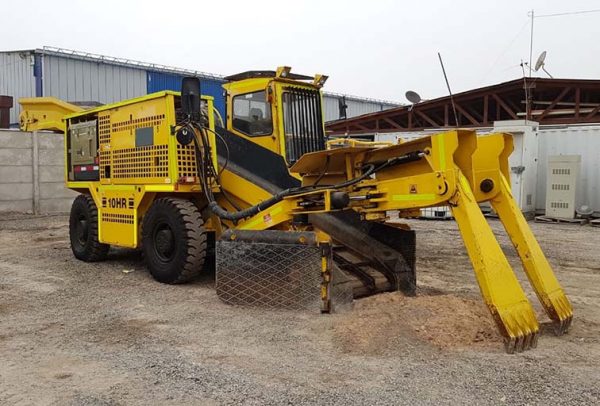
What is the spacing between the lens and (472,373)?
400 centimetres

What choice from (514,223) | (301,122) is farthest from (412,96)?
(514,223)

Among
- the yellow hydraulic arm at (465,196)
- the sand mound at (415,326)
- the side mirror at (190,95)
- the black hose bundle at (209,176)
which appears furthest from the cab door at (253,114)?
the sand mound at (415,326)

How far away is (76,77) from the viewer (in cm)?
2192

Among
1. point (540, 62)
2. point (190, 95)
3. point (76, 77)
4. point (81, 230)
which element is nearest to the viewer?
point (190, 95)

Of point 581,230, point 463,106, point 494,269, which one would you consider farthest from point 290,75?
point 463,106

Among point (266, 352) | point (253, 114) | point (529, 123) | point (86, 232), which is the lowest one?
point (266, 352)

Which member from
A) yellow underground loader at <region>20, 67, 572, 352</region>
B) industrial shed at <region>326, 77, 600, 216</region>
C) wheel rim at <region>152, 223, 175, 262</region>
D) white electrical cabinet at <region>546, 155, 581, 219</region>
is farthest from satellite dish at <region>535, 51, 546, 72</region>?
wheel rim at <region>152, 223, 175, 262</region>

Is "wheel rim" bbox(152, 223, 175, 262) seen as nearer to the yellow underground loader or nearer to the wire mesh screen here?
the yellow underground loader

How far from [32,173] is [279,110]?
10.9 m

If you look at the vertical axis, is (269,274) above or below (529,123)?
below

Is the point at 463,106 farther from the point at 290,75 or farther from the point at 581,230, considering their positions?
the point at 290,75

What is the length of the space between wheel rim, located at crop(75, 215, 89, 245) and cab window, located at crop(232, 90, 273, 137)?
122 inches

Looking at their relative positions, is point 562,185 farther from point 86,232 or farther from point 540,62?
point 86,232

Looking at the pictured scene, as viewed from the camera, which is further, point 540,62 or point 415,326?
→ point 540,62
